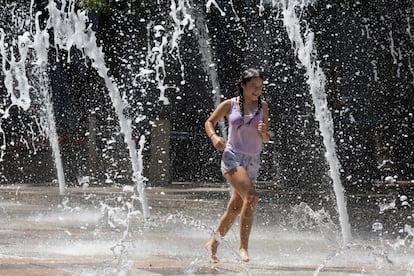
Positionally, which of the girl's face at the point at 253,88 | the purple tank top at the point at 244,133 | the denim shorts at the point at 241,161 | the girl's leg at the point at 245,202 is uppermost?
the girl's face at the point at 253,88

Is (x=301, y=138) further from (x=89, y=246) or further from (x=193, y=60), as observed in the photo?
(x=89, y=246)

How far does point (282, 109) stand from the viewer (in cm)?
2139

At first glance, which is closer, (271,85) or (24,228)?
(24,228)

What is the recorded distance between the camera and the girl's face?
18.5ft

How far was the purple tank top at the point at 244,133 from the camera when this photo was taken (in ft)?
18.6

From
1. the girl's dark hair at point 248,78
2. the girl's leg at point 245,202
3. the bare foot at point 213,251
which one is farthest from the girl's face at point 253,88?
the bare foot at point 213,251

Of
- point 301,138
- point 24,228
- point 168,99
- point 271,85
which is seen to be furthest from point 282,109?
point 24,228

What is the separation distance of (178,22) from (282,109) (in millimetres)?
3402

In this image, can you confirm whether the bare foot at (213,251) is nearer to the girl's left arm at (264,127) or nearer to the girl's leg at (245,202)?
the girl's leg at (245,202)

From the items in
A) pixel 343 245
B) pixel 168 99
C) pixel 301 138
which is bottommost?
pixel 343 245

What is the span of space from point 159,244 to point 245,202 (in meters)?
1.58

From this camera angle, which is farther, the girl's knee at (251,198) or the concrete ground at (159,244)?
the girl's knee at (251,198)

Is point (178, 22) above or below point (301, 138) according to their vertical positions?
above

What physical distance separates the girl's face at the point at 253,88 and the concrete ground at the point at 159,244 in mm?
1007
